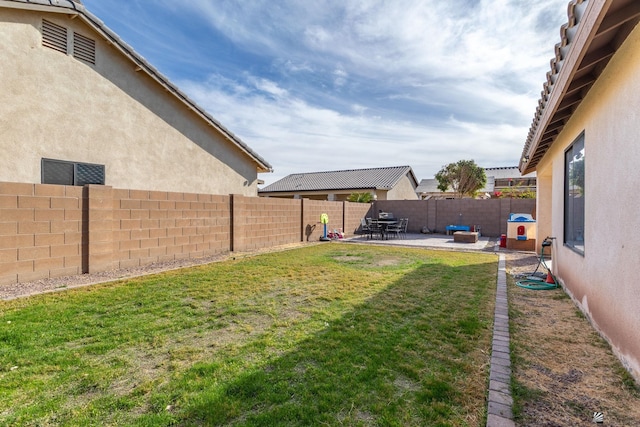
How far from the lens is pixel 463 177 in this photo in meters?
26.2

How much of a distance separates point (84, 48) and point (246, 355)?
10.2 metres

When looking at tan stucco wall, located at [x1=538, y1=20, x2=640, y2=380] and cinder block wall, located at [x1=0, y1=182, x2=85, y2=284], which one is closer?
tan stucco wall, located at [x1=538, y1=20, x2=640, y2=380]

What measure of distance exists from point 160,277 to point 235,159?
8.41 meters

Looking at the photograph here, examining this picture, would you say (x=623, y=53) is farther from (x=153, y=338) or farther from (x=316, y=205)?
(x=316, y=205)

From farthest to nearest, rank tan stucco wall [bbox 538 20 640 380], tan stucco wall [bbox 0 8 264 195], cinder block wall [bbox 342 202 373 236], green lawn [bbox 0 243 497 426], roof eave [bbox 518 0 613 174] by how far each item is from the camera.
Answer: cinder block wall [bbox 342 202 373 236]
tan stucco wall [bbox 0 8 264 195]
tan stucco wall [bbox 538 20 640 380]
roof eave [bbox 518 0 613 174]
green lawn [bbox 0 243 497 426]

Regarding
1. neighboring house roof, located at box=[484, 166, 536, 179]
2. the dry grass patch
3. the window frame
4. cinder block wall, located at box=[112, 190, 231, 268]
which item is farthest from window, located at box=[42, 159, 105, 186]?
neighboring house roof, located at box=[484, 166, 536, 179]

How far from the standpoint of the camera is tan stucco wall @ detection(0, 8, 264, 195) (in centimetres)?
750

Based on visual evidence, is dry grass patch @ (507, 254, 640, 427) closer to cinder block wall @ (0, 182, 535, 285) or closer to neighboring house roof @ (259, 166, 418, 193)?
cinder block wall @ (0, 182, 535, 285)

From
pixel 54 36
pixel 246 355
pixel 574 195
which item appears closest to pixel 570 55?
pixel 574 195

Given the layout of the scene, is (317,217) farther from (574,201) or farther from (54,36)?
(54,36)

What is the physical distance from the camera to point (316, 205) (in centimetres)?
1436

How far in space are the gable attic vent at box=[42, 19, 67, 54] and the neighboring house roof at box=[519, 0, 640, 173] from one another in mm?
10882

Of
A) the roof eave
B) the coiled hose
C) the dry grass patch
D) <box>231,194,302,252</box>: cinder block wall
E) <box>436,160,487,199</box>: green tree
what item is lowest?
the dry grass patch

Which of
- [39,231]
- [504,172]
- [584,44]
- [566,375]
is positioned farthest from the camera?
[504,172]
